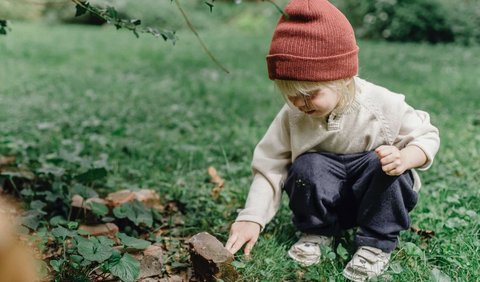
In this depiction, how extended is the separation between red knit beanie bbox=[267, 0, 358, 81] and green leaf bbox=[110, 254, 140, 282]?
0.80 meters

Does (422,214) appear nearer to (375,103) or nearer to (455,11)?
(375,103)

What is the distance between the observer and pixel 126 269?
1.96 m

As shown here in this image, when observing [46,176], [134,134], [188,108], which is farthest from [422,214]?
[188,108]

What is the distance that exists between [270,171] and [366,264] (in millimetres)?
515

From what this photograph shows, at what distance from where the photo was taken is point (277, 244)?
237 cm

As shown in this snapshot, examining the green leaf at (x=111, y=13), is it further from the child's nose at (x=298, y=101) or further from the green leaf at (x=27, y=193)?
the green leaf at (x=27, y=193)

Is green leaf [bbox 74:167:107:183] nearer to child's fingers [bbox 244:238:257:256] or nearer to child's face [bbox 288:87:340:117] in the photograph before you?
child's fingers [bbox 244:238:257:256]

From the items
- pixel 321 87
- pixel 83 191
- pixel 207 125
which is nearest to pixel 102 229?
pixel 83 191

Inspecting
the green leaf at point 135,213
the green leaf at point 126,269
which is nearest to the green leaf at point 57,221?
the green leaf at point 135,213

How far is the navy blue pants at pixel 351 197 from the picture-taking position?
215 cm

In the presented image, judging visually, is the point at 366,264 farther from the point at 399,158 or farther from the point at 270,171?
the point at 270,171

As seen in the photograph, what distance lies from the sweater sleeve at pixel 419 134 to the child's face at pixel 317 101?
0.28 meters

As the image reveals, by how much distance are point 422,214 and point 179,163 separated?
4.38 ft

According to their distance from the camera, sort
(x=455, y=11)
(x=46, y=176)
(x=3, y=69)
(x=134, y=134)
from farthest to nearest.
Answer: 1. (x=455, y=11)
2. (x=3, y=69)
3. (x=134, y=134)
4. (x=46, y=176)
